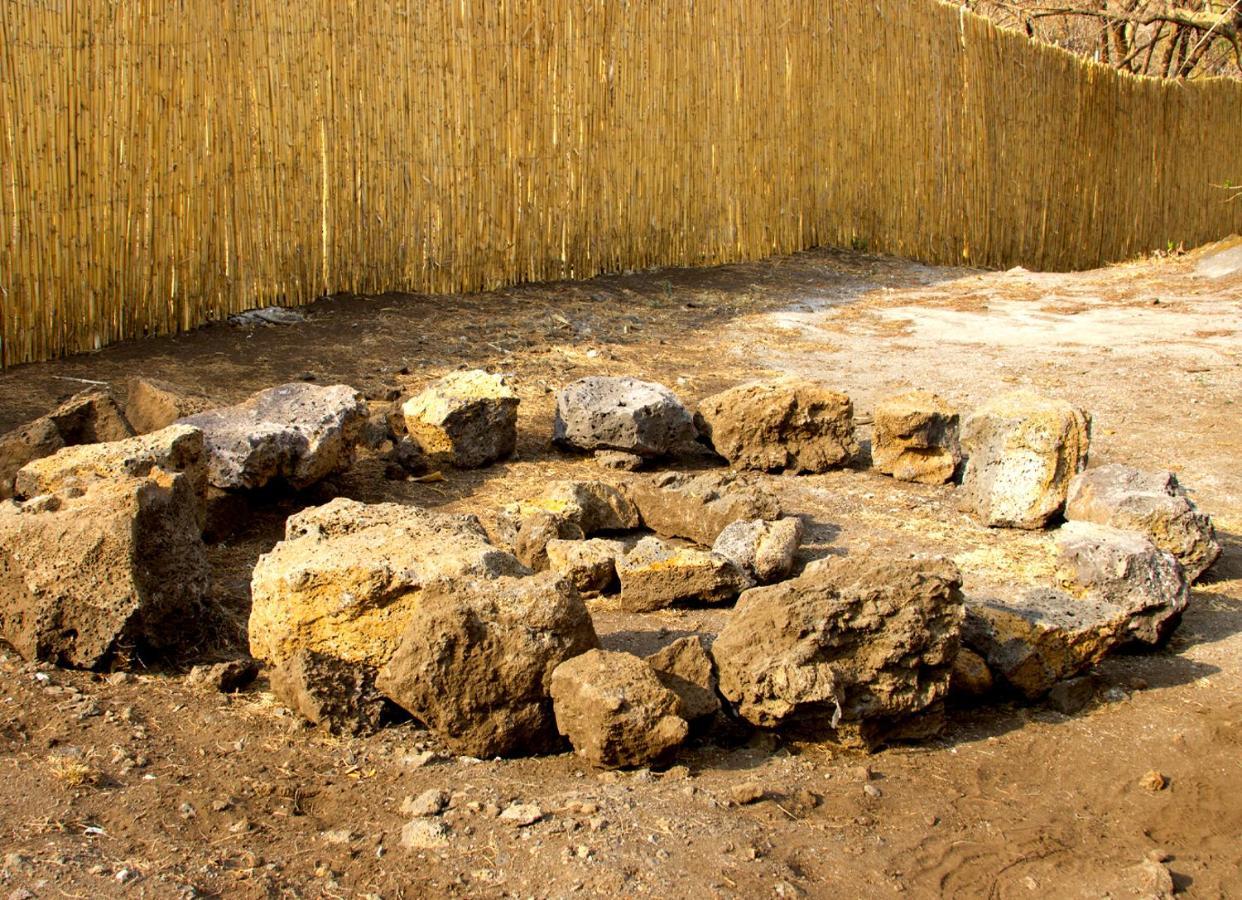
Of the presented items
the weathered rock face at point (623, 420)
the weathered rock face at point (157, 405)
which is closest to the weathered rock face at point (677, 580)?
the weathered rock face at point (623, 420)

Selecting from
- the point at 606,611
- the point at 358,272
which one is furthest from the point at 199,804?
the point at 358,272

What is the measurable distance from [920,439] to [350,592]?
2795 mm

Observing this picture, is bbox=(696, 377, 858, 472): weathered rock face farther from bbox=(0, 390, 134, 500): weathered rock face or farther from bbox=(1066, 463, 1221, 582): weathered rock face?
bbox=(0, 390, 134, 500): weathered rock face

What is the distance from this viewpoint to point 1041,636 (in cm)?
359

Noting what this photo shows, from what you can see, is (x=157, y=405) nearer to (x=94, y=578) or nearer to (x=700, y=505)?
(x=94, y=578)

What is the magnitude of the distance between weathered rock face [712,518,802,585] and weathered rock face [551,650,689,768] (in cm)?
114

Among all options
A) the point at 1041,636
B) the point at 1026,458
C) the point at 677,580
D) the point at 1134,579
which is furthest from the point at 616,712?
the point at 1026,458

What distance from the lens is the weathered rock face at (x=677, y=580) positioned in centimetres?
405

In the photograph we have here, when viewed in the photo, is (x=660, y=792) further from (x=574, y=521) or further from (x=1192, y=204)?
(x=1192, y=204)

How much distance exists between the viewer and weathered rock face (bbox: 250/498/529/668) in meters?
3.40

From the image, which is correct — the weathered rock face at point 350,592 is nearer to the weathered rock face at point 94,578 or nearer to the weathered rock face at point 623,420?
the weathered rock face at point 94,578

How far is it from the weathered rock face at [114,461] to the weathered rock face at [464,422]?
1240mm

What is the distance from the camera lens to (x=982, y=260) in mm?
12570

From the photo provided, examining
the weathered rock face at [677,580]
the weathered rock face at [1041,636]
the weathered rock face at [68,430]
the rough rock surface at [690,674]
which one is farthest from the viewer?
the weathered rock face at [68,430]
